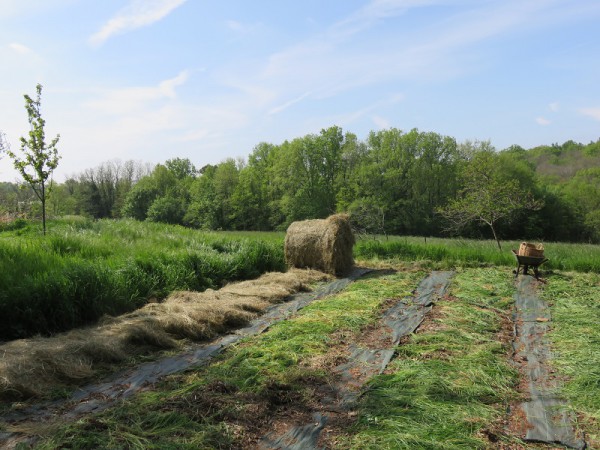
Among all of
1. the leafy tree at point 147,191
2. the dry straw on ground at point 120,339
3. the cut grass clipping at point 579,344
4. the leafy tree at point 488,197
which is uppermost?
the leafy tree at point 147,191

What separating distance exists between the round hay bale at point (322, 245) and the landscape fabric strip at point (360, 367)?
9.27ft

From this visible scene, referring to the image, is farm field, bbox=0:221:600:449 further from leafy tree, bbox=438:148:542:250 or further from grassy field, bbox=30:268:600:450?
leafy tree, bbox=438:148:542:250

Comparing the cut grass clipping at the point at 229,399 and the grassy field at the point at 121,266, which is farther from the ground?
the grassy field at the point at 121,266

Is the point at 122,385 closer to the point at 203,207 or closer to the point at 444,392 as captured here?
the point at 444,392

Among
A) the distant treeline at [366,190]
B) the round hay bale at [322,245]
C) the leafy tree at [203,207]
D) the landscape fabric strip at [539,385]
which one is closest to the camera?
the landscape fabric strip at [539,385]

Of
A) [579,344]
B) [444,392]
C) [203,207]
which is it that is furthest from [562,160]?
[444,392]

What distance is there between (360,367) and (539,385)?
1867mm

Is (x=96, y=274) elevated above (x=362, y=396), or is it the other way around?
(x=96, y=274)

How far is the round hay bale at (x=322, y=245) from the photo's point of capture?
11.6 metres

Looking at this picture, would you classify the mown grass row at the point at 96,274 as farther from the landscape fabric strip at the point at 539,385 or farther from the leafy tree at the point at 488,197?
the leafy tree at the point at 488,197

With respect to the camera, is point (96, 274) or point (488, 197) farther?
point (488, 197)

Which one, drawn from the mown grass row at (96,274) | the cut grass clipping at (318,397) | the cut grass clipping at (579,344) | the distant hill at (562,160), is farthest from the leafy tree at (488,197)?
the distant hill at (562,160)

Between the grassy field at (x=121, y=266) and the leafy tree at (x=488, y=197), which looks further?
the leafy tree at (x=488, y=197)

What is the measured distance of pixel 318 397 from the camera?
13.7 ft
